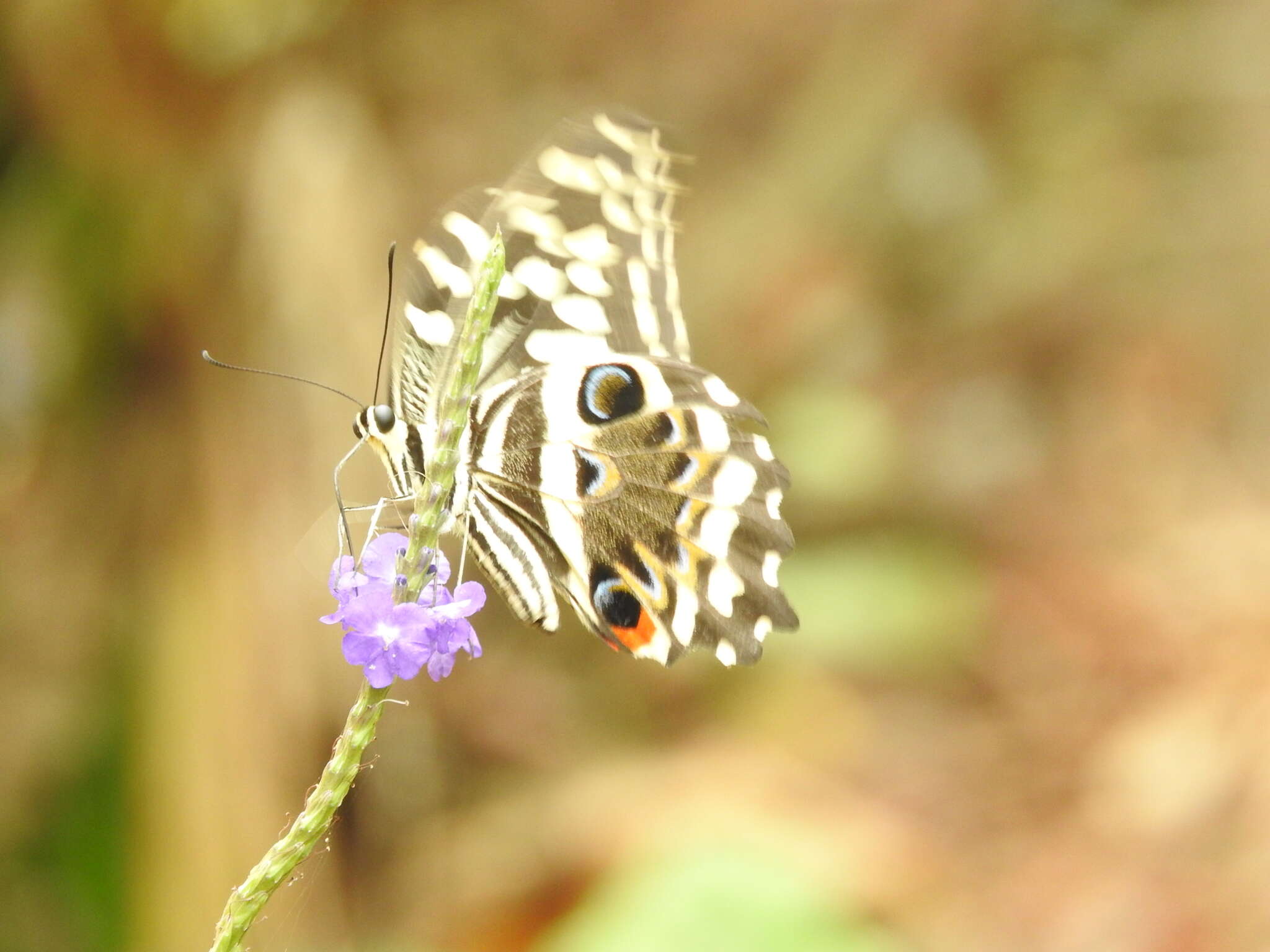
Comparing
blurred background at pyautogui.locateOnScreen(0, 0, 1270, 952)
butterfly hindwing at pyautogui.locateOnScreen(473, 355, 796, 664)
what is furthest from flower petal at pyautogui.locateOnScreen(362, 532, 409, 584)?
blurred background at pyautogui.locateOnScreen(0, 0, 1270, 952)

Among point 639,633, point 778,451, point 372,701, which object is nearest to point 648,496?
point 639,633

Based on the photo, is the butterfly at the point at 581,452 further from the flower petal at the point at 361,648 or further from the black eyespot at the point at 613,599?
the flower petal at the point at 361,648

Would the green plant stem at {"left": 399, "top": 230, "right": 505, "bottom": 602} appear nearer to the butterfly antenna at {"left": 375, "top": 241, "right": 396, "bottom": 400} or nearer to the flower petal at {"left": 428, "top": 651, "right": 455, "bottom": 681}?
the flower petal at {"left": 428, "top": 651, "right": 455, "bottom": 681}

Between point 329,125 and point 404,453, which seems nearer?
point 404,453

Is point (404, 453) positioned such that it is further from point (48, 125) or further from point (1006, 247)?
point (1006, 247)

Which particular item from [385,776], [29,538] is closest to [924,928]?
[385,776]

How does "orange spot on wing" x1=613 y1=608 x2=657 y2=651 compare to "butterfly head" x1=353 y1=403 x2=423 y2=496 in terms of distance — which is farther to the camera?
"orange spot on wing" x1=613 y1=608 x2=657 y2=651

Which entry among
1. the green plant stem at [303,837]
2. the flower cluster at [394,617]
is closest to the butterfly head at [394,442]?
the flower cluster at [394,617]
